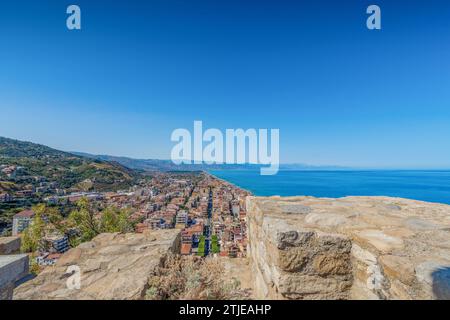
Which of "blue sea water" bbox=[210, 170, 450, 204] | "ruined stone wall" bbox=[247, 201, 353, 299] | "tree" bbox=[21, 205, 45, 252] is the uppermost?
"ruined stone wall" bbox=[247, 201, 353, 299]

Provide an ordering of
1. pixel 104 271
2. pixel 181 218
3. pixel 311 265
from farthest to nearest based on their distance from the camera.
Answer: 1. pixel 181 218
2. pixel 104 271
3. pixel 311 265

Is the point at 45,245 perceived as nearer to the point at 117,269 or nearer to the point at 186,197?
the point at 117,269

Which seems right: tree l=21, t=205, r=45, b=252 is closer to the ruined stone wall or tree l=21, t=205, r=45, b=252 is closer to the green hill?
the ruined stone wall

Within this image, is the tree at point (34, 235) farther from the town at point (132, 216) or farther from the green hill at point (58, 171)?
the green hill at point (58, 171)

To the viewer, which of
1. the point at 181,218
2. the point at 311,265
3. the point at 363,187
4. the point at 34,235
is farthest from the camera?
the point at 363,187

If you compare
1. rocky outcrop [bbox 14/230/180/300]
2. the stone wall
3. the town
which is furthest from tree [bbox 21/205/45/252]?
the stone wall

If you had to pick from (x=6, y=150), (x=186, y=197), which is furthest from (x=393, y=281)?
(x=6, y=150)

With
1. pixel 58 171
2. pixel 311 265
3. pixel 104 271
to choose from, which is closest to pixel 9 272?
pixel 104 271

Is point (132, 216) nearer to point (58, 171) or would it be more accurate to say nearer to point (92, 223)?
point (92, 223)
